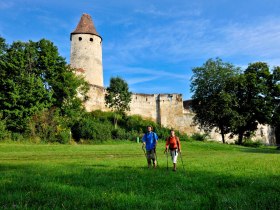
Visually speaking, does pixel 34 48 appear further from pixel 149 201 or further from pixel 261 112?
pixel 149 201

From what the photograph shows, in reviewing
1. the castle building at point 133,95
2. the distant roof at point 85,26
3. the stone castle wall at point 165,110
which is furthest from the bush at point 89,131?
the distant roof at point 85,26

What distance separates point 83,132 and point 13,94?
7.95 m

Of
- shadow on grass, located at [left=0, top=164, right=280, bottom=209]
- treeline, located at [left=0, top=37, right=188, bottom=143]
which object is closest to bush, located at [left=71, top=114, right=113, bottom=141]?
treeline, located at [left=0, top=37, right=188, bottom=143]

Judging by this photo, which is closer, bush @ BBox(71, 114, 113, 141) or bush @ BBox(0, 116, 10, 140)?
bush @ BBox(0, 116, 10, 140)

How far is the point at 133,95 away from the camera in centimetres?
5200

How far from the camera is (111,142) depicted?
35.2m

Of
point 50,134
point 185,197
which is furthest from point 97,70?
point 185,197

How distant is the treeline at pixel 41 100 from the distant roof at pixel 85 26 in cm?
1574

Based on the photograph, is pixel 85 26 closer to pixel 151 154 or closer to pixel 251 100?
pixel 251 100

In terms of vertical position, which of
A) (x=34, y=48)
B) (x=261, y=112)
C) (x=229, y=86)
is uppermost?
(x=34, y=48)

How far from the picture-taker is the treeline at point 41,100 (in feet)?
105

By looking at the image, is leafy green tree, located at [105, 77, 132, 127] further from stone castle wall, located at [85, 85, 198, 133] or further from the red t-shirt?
the red t-shirt

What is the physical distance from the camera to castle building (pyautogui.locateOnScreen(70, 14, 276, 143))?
5188cm

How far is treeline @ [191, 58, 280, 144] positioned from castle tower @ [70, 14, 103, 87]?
15.9m
